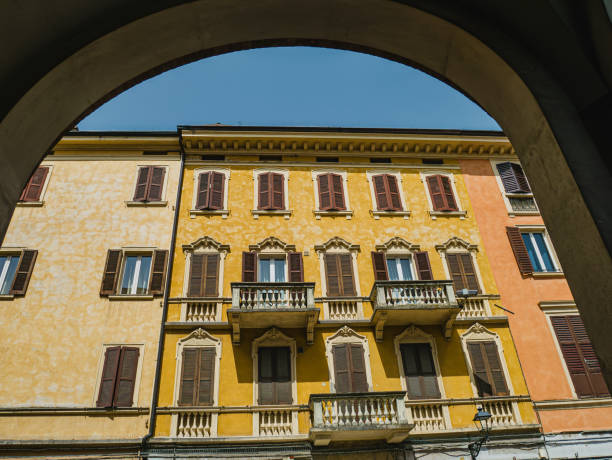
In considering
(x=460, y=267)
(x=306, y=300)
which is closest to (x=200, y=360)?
(x=306, y=300)

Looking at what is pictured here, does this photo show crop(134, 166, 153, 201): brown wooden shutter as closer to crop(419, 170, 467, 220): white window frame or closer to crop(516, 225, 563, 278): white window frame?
crop(419, 170, 467, 220): white window frame

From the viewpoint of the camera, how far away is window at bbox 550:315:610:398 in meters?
14.7

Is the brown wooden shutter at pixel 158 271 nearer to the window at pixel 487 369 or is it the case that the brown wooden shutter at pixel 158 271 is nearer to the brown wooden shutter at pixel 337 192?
the brown wooden shutter at pixel 337 192

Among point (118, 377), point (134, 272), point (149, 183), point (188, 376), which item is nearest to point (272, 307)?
point (188, 376)

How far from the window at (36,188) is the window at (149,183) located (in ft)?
12.0

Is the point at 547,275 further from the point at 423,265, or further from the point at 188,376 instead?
the point at 188,376

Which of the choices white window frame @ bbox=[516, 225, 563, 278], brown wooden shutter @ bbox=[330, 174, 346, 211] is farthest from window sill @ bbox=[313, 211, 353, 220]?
white window frame @ bbox=[516, 225, 563, 278]

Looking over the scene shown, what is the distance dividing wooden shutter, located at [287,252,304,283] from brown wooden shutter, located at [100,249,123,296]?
6183 mm

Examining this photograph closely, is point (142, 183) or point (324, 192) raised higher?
point (142, 183)

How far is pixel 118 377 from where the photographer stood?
551 inches

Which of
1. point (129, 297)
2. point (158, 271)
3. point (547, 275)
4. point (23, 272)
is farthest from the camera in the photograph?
point (547, 275)

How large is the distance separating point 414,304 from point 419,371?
2215mm

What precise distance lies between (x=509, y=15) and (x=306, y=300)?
42.0 ft

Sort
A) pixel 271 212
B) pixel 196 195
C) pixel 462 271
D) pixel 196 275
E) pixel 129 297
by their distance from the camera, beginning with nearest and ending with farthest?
pixel 129 297, pixel 196 275, pixel 462 271, pixel 271 212, pixel 196 195
